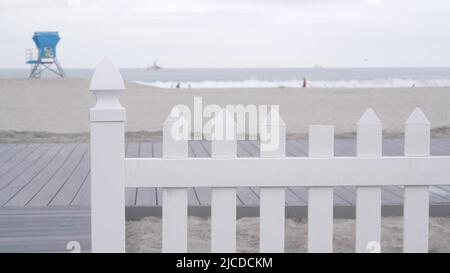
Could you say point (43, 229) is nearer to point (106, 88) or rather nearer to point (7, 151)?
point (106, 88)

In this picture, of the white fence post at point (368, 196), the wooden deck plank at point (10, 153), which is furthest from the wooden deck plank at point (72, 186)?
the white fence post at point (368, 196)

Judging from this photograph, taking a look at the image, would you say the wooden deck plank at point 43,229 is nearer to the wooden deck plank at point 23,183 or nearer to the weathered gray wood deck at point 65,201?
the weathered gray wood deck at point 65,201

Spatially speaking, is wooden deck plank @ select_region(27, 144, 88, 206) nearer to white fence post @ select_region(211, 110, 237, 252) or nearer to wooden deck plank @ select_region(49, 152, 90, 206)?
wooden deck plank @ select_region(49, 152, 90, 206)

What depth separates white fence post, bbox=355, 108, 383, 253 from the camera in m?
3.02

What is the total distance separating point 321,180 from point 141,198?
9.99ft

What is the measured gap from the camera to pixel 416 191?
310 cm

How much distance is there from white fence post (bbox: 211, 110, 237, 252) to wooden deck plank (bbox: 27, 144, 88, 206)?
2.99 m

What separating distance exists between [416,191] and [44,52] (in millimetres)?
49631

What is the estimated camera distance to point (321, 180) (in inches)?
118

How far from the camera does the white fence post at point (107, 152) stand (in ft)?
9.36

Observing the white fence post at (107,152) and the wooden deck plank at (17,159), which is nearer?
the white fence post at (107,152)

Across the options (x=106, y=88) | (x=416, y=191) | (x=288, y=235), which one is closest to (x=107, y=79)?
(x=106, y=88)

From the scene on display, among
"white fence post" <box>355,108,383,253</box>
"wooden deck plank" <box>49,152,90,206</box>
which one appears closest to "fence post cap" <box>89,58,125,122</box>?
"white fence post" <box>355,108,383,253</box>
